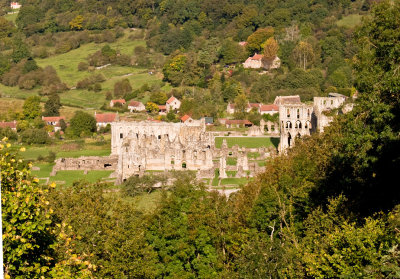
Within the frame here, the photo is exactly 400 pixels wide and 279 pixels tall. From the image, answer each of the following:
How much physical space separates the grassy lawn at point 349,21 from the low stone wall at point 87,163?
212ft

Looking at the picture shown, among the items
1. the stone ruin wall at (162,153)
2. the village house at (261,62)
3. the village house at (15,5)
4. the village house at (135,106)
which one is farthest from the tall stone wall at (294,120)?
the village house at (15,5)

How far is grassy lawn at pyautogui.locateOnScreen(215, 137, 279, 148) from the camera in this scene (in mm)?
63219

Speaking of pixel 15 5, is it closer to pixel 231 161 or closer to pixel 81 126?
pixel 81 126

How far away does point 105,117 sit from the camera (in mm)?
77562

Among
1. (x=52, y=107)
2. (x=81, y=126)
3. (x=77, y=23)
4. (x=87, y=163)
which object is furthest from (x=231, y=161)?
(x=77, y=23)

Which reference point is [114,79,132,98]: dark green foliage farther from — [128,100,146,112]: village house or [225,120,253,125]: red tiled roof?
[225,120,253,125]: red tiled roof

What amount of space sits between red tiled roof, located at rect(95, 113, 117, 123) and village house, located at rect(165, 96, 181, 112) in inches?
368

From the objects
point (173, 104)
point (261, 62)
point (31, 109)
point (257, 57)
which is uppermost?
point (257, 57)

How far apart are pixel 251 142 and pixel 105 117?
2155 cm

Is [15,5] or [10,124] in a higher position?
[15,5]

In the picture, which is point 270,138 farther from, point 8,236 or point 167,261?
point 8,236

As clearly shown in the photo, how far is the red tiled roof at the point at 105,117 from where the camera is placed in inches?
3017

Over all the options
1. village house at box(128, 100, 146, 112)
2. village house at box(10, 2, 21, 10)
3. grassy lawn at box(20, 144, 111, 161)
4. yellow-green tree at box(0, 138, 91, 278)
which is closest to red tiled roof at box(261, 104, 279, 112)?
village house at box(128, 100, 146, 112)

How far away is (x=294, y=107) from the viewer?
2377 inches
